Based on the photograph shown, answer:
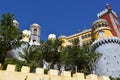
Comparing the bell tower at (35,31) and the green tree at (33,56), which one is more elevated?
the bell tower at (35,31)

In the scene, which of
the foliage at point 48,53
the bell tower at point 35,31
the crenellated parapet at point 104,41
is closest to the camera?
the foliage at point 48,53

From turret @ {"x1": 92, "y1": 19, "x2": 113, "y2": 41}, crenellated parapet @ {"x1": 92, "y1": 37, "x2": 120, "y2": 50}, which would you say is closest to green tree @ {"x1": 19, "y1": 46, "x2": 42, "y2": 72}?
crenellated parapet @ {"x1": 92, "y1": 37, "x2": 120, "y2": 50}

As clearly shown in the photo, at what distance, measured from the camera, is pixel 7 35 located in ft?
129

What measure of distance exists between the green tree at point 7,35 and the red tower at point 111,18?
38.8 metres

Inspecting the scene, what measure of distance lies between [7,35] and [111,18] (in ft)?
150

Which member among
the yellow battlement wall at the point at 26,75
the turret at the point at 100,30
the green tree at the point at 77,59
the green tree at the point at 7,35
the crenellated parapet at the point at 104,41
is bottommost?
the yellow battlement wall at the point at 26,75

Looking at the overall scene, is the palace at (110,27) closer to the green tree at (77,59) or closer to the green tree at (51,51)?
the green tree at (77,59)

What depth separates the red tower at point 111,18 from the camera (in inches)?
2970

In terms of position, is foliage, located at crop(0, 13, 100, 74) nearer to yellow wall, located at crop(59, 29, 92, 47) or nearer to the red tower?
the red tower

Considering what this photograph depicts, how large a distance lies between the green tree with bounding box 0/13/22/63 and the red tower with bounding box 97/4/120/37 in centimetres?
3875

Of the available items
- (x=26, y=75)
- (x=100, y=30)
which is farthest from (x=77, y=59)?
(x=100, y=30)

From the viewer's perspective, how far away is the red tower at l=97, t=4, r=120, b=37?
75438mm

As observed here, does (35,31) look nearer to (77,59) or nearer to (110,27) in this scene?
(110,27)

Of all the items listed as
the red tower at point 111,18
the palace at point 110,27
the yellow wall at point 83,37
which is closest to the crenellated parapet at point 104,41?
the palace at point 110,27
